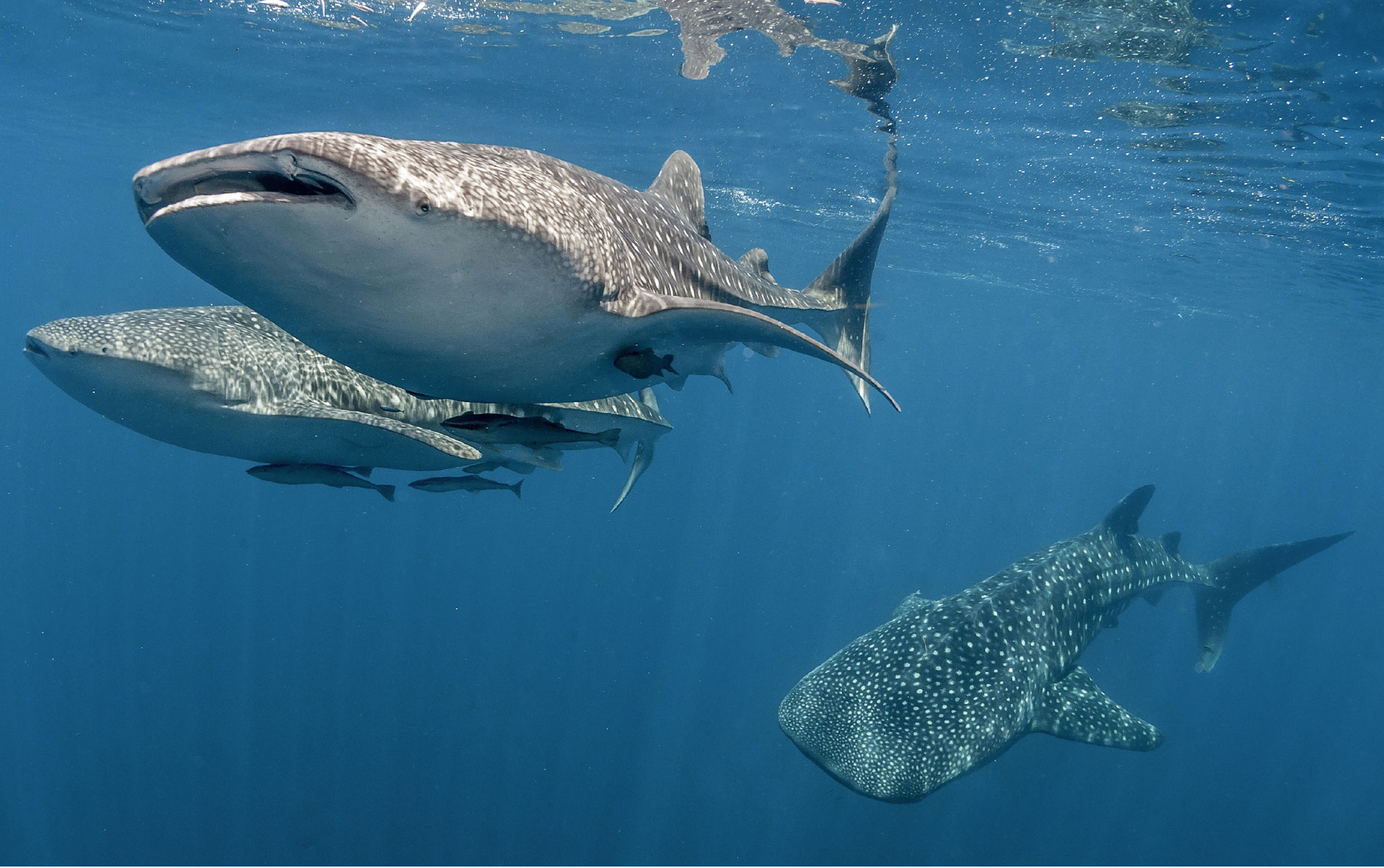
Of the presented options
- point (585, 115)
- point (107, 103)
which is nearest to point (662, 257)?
point (585, 115)

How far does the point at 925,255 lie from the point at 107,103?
30087mm

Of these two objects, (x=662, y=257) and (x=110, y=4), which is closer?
(x=662, y=257)

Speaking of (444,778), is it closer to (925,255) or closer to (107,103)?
(107,103)

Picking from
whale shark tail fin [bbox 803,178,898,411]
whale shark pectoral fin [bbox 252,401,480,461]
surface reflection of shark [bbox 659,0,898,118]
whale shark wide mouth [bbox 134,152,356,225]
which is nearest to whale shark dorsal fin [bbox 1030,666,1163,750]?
whale shark tail fin [bbox 803,178,898,411]

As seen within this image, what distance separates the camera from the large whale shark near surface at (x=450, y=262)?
93.9 inches

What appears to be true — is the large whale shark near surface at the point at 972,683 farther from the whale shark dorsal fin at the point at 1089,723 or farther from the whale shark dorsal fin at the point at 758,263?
the whale shark dorsal fin at the point at 758,263

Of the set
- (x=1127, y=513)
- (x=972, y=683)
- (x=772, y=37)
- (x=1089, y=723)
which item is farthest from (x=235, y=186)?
(x=772, y=37)

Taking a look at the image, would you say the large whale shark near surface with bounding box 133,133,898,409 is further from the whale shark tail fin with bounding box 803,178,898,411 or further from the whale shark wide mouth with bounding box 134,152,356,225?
the whale shark tail fin with bounding box 803,178,898,411

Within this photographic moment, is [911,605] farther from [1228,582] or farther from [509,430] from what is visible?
[509,430]

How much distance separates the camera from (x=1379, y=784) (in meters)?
34.0

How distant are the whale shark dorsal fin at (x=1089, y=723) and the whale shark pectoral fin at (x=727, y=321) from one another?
6.34m

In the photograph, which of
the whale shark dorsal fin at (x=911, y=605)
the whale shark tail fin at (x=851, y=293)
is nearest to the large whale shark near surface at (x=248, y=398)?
the whale shark tail fin at (x=851, y=293)

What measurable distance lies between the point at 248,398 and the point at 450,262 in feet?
8.47

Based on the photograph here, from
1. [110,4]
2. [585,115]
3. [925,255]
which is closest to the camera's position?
[110,4]
